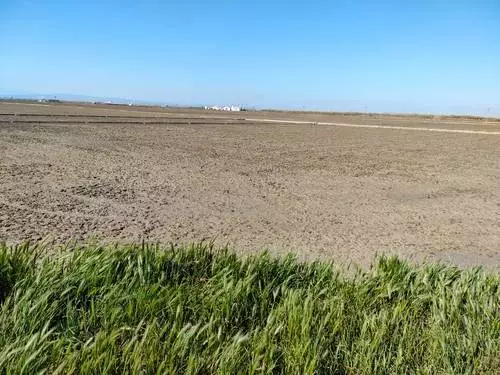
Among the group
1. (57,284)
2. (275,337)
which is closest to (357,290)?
(275,337)

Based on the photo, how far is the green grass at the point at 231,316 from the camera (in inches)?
103

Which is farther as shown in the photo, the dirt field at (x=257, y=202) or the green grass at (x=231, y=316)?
the dirt field at (x=257, y=202)

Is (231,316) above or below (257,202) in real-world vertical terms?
above

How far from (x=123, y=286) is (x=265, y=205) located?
4.61 m

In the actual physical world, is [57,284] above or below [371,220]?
above

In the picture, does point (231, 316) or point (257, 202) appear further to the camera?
point (257, 202)

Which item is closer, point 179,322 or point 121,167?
point 179,322

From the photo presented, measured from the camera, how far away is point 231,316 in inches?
127

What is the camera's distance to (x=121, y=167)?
1103cm

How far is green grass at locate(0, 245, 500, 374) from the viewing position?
2.61m

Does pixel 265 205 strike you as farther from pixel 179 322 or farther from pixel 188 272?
pixel 179 322

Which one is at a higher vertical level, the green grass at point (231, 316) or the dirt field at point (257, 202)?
the green grass at point (231, 316)

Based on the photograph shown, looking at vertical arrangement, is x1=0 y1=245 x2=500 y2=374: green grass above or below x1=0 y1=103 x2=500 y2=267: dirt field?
above

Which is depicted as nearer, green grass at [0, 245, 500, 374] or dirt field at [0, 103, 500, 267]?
green grass at [0, 245, 500, 374]
